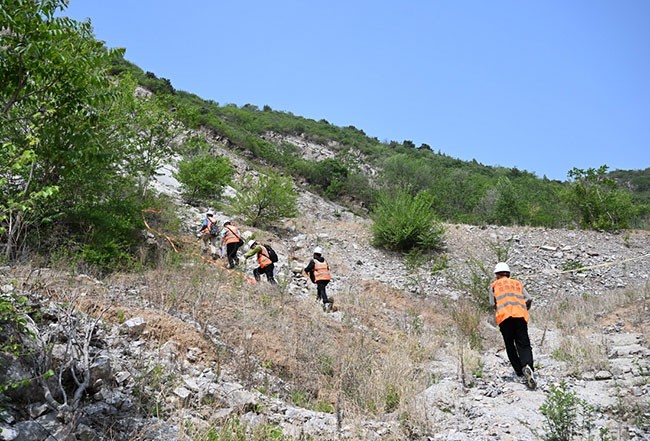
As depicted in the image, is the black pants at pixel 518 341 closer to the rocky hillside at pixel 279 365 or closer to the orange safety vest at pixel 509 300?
the orange safety vest at pixel 509 300

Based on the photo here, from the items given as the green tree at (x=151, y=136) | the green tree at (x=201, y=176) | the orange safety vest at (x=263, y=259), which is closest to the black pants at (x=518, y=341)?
the orange safety vest at (x=263, y=259)

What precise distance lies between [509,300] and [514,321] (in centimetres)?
26

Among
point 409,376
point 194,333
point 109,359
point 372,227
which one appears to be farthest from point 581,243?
point 109,359

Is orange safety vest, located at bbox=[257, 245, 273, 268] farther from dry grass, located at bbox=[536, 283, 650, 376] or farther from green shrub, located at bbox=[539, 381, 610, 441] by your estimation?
green shrub, located at bbox=[539, 381, 610, 441]

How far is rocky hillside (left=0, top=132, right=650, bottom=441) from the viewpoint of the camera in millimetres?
3482

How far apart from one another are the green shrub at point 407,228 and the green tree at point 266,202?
338 centimetres

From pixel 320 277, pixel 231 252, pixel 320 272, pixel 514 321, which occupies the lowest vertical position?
pixel 514 321

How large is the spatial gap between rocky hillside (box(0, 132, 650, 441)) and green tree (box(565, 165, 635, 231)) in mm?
10217

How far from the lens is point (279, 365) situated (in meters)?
5.24

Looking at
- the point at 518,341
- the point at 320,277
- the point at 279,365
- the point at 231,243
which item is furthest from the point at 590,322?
the point at 231,243

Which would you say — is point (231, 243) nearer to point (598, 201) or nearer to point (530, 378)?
point (530, 378)

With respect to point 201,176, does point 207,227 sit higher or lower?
lower

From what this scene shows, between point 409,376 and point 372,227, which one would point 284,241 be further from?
point 409,376

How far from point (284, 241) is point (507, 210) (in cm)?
1692
